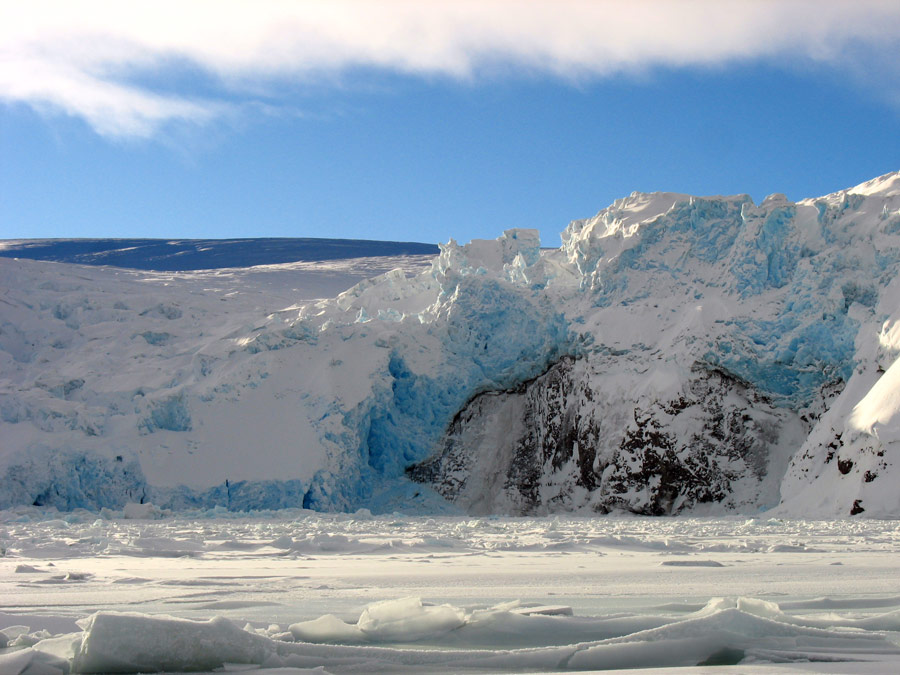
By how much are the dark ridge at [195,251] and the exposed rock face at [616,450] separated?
29.1 meters

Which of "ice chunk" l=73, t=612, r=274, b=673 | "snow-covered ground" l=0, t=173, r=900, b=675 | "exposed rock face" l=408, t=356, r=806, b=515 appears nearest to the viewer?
"ice chunk" l=73, t=612, r=274, b=673

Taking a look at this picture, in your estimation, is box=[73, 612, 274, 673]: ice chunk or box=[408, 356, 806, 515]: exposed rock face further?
box=[408, 356, 806, 515]: exposed rock face

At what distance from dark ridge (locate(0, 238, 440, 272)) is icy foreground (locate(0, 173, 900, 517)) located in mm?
27727

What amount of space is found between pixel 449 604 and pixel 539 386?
51.8 feet

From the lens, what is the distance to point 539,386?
64.4 feet

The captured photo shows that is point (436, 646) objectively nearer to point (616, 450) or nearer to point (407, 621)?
point (407, 621)

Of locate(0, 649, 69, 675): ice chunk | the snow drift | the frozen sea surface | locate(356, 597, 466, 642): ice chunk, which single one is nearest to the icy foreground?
the frozen sea surface

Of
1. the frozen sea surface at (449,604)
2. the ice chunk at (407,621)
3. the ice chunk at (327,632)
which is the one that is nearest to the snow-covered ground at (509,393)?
the frozen sea surface at (449,604)

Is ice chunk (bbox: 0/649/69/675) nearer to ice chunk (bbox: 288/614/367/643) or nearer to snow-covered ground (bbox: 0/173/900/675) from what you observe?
ice chunk (bbox: 288/614/367/643)

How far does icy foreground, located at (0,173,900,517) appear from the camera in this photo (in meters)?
16.6

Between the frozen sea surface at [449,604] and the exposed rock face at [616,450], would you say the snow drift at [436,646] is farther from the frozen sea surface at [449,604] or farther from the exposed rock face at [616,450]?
the exposed rock face at [616,450]

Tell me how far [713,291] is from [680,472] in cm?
410

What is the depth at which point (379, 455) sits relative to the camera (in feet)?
61.8

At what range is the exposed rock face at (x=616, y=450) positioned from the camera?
16906 mm
